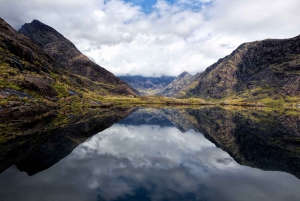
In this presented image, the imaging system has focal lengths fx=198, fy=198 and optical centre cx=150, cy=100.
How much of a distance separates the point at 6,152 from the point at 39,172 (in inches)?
379

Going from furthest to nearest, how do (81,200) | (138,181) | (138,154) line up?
(138,154) < (138,181) < (81,200)

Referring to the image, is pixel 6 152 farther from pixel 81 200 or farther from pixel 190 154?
pixel 190 154

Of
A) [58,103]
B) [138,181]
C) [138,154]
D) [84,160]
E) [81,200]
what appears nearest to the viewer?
[81,200]

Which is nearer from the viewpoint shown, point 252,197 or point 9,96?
point 252,197

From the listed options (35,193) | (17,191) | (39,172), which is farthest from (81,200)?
(39,172)

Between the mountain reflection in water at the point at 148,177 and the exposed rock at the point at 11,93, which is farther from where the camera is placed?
the exposed rock at the point at 11,93

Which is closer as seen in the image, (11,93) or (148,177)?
(148,177)

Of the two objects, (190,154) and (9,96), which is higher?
(9,96)

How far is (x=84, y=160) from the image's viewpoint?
28750mm

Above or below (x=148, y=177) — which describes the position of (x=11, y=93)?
above

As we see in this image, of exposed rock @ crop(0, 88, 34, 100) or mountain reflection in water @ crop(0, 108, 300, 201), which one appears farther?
exposed rock @ crop(0, 88, 34, 100)

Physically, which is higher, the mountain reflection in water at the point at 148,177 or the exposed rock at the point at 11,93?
the exposed rock at the point at 11,93

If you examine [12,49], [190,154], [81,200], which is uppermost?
[12,49]

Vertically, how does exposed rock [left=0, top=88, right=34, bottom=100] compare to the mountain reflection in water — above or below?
above
